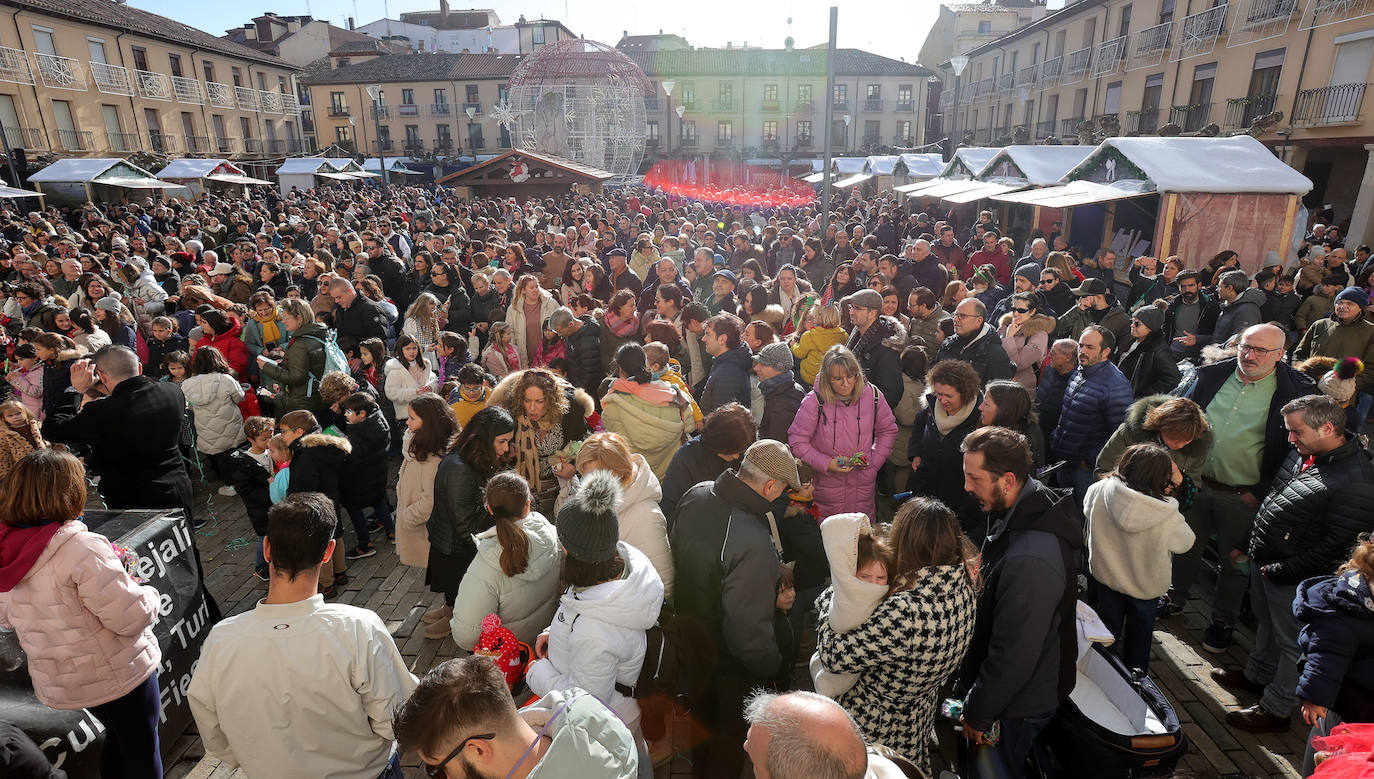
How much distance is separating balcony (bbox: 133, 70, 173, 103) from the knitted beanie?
39441mm

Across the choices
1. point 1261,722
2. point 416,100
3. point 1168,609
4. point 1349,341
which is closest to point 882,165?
point 1349,341

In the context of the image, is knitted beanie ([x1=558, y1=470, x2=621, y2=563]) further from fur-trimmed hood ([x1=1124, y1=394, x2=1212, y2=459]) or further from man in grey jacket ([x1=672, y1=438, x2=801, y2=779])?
fur-trimmed hood ([x1=1124, y1=394, x2=1212, y2=459])

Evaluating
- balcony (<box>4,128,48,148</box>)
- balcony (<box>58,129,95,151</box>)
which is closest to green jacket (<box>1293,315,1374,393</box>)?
balcony (<box>4,128,48,148</box>)

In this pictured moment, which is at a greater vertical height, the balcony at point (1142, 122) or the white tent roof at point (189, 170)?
the balcony at point (1142, 122)

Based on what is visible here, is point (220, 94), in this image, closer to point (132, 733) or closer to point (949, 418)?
point (132, 733)

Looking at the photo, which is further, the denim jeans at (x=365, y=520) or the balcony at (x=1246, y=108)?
the balcony at (x=1246, y=108)

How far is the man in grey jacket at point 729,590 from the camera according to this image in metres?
2.75

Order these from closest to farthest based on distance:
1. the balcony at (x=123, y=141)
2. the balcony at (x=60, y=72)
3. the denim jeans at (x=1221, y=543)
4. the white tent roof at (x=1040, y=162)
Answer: the denim jeans at (x=1221, y=543) < the white tent roof at (x=1040, y=162) < the balcony at (x=60, y=72) < the balcony at (x=123, y=141)

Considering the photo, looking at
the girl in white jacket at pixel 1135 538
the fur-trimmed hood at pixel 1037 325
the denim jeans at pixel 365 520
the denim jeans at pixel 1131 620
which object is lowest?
the denim jeans at pixel 365 520

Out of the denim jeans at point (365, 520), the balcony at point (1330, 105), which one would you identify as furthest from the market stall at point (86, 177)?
the balcony at point (1330, 105)

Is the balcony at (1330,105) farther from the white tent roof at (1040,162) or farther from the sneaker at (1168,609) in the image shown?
the sneaker at (1168,609)

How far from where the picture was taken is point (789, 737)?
1641 mm

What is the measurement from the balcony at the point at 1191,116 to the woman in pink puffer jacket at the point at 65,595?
26.0m

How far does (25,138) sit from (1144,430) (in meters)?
35.9
